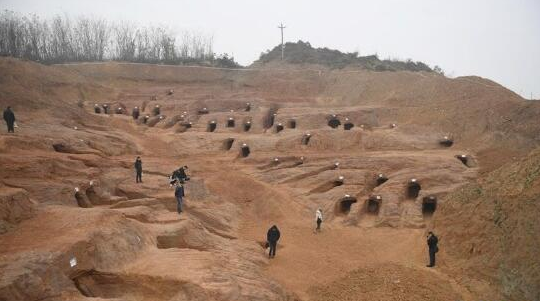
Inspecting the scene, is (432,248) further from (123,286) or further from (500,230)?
(123,286)

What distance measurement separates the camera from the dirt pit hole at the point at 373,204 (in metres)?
25.6

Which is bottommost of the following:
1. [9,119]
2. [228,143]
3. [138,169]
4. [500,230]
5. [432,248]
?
[432,248]

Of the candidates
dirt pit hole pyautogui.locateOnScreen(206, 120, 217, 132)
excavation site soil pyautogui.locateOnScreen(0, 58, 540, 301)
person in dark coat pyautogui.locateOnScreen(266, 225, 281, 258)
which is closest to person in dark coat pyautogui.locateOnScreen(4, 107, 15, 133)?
excavation site soil pyautogui.locateOnScreen(0, 58, 540, 301)

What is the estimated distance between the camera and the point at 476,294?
46.4 feet

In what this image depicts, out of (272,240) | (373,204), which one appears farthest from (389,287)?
(373,204)

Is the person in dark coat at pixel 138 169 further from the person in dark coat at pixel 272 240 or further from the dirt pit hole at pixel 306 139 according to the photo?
the dirt pit hole at pixel 306 139

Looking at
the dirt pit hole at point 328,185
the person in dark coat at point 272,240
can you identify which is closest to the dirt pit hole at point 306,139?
the dirt pit hole at point 328,185

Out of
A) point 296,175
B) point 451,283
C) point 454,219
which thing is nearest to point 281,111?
→ point 296,175

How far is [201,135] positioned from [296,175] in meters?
10.7

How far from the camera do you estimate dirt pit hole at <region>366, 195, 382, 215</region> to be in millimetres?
25562

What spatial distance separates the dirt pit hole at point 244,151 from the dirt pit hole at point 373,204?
35.8 ft

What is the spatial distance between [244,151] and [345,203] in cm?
1023

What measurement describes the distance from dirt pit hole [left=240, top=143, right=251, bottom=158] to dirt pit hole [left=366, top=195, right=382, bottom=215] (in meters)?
10.9

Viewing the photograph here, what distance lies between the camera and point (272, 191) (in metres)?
26.9
